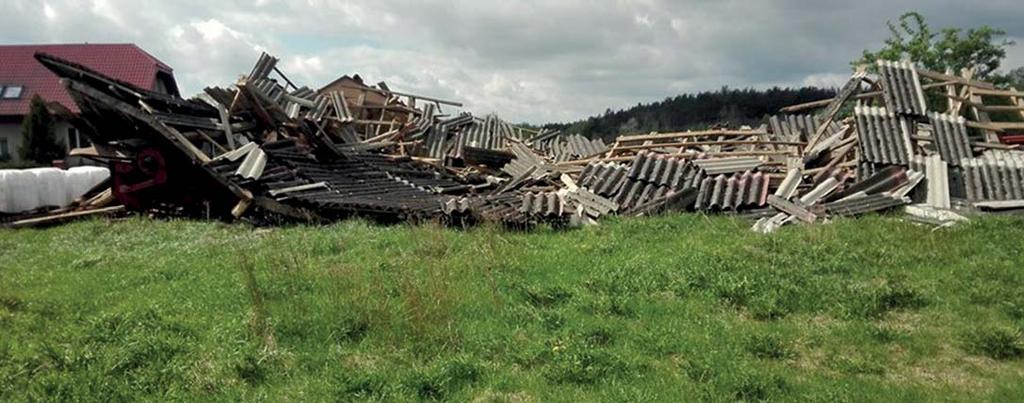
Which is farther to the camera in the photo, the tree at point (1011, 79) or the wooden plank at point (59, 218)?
the tree at point (1011, 79)

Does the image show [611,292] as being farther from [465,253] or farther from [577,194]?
[577,194]

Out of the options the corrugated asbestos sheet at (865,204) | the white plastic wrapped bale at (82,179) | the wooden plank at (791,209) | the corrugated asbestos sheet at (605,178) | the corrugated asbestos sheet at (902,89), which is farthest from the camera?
the white plastic wrapped bale at (82,179)

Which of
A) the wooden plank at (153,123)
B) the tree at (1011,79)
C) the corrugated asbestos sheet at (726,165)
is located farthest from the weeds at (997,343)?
the tree at (1011,79)

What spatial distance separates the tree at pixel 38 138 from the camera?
31719 mm

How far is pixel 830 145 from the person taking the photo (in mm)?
15195

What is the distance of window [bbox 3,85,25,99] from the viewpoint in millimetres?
37500

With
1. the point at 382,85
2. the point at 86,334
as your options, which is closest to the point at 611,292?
the point at 86,334

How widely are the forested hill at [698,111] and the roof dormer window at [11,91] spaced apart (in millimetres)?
28245

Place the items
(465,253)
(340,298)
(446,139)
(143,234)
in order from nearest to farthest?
(340,298) < (465,253) < (143,234) < (446,139)

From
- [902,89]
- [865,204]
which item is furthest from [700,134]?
[865,204]

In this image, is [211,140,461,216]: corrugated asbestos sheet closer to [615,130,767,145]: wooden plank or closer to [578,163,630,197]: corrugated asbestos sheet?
[578,163,630,197]: corrugated asbestos sheet

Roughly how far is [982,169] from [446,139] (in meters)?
13.8

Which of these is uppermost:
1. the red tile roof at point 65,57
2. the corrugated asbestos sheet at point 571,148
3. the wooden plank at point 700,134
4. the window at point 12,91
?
the red tile roof at point 65,57

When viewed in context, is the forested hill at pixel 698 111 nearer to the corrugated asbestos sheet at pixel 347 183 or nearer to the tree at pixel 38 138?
the corrugated asbestos sheet at pixel 347 183
